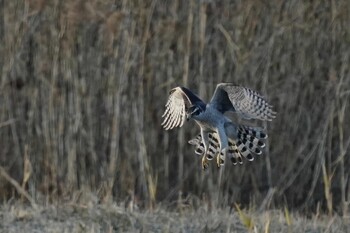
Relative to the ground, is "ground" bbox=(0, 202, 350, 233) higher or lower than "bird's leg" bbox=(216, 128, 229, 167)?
lower

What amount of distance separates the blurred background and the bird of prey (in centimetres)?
227

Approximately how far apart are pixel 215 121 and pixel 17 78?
302cm

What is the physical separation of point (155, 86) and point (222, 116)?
2.69 m

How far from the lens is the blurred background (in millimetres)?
7184

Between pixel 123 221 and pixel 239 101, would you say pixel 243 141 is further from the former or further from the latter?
pixel 123 221

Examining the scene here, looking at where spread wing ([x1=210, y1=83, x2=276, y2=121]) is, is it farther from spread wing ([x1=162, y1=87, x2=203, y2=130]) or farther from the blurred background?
the blurred background

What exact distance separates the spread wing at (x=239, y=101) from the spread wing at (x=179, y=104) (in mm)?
137

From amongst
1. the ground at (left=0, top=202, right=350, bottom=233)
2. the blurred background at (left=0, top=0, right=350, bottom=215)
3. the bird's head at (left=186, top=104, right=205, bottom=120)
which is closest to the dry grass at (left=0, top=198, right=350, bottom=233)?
the ground at (left=0, top=202, right=350, bottom=233)

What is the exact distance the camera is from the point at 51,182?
23.5ft

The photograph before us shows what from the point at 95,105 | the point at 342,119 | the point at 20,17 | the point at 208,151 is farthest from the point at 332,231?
the point at 20,17

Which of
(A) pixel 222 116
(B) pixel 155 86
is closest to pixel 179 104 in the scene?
(A) pixel 222 116

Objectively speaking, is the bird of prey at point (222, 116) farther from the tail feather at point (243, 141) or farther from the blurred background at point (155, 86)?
the blurred background at point (155, 86)

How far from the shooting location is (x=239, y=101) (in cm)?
472

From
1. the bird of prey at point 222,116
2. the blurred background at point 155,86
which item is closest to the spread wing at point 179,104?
the bird of prey at point 222,116
